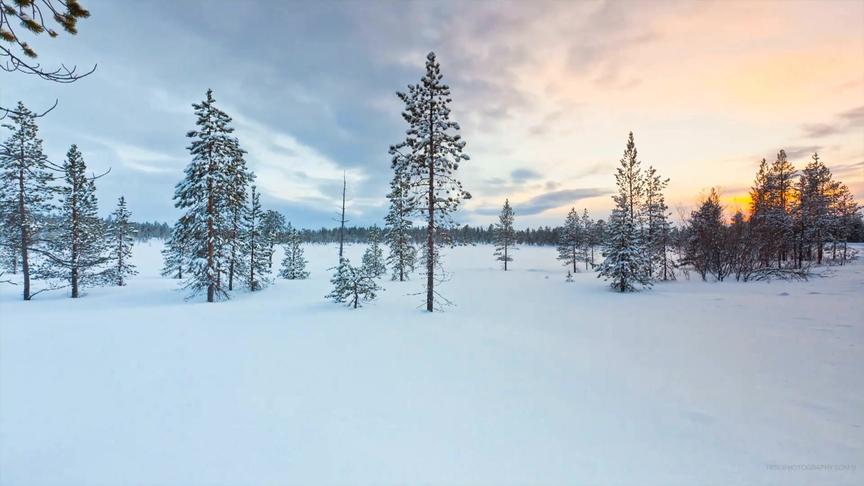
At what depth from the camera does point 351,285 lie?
57.6ft

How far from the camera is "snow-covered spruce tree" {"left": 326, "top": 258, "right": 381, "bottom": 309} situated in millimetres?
17547

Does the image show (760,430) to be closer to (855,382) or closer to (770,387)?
(770,387)

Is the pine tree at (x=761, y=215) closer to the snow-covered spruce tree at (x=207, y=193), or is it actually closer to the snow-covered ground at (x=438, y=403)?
the snow-covered ground at (x=438, y=403)

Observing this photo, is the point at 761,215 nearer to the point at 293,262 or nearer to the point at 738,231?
the point at 738,231

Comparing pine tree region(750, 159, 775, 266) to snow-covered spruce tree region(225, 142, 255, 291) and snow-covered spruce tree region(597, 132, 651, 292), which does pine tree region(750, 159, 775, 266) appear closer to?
snow-covered spruce tree region(597, 132, 651, 292)

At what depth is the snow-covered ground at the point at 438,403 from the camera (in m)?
4.62

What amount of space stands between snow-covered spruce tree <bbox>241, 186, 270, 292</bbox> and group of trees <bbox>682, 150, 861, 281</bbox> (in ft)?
115

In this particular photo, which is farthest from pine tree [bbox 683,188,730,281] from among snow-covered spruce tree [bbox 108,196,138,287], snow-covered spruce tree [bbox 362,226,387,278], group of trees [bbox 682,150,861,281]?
snow-covered spruce tree [bbox 108,196,138,287]

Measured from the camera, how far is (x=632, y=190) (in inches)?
1086

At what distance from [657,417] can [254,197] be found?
29.1 metres

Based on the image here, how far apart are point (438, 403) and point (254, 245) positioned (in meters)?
25.3

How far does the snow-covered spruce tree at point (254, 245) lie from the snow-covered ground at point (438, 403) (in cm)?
1360

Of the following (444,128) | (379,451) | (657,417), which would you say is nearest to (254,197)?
(444,128)

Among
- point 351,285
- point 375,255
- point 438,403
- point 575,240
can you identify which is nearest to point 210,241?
point 351,285
